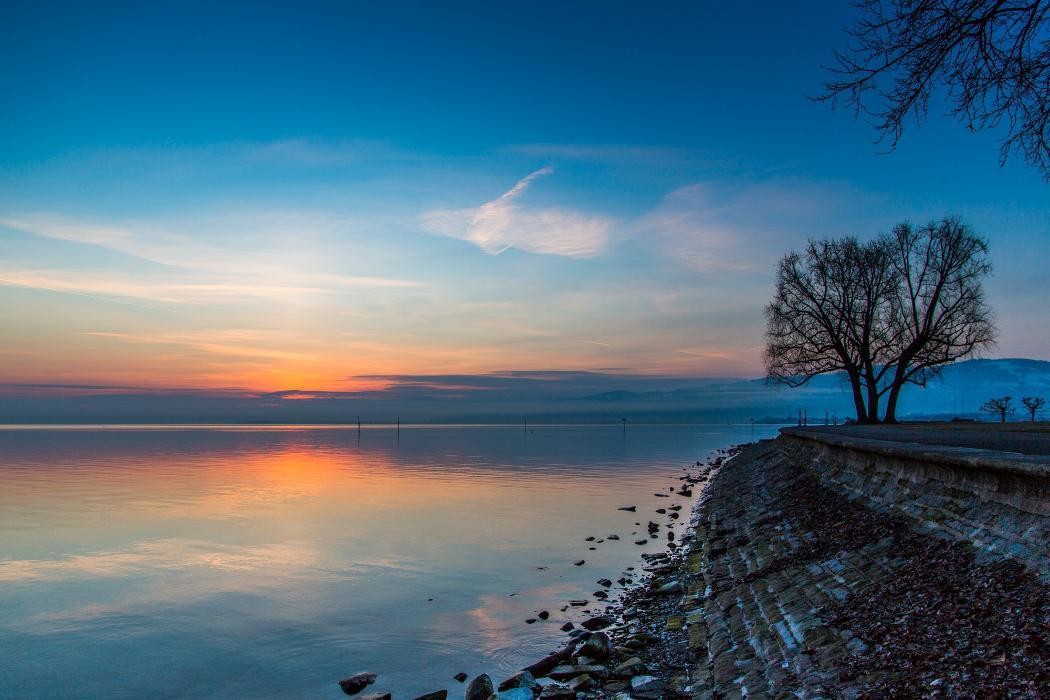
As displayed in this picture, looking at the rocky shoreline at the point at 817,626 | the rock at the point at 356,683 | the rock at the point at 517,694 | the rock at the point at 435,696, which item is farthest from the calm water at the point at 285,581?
the rocky shoreline at the point at 817,626

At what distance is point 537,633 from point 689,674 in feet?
14.2

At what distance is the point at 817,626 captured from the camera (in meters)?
8.16

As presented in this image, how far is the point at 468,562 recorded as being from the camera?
63.8ft

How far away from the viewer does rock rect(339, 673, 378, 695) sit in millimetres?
10409

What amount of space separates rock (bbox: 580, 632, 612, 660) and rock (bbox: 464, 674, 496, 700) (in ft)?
5.83

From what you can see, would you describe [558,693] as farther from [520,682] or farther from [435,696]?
[435,696]

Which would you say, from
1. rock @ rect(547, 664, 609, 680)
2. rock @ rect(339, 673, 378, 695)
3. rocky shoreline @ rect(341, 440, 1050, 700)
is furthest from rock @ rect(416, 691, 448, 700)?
rock @ rect(547, 664, 609, 680)

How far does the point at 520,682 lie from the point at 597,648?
1.66 metres

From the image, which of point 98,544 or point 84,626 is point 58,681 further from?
point 98,544

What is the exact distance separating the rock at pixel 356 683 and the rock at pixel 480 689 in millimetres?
1772

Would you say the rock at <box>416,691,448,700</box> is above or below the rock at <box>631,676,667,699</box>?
below

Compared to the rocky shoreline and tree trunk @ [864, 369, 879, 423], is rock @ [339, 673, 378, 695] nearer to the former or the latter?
the rocky shoreline

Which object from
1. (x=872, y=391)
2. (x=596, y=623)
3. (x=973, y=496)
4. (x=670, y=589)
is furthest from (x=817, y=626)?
(x=872, y=391)

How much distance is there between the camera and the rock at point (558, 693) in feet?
30.4
